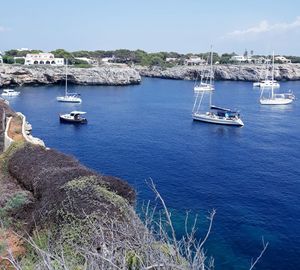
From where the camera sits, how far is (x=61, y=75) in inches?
4990

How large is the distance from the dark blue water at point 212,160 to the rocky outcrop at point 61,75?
3342 centimetres

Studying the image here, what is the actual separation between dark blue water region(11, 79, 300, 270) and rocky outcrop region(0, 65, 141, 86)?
3342 cm

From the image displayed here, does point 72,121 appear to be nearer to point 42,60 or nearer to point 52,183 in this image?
point 52,183

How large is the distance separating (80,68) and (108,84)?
496 inches

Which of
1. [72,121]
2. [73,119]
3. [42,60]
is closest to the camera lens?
[73,119]

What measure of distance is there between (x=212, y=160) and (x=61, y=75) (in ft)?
293

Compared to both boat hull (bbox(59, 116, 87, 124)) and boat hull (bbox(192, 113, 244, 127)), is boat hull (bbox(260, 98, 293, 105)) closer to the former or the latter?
boat hull (bbox(192, 113, 244, 127))

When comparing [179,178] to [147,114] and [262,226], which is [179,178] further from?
[147,114]

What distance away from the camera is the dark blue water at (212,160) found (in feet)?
97.0

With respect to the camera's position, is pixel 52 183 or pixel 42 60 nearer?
pixel 52 183

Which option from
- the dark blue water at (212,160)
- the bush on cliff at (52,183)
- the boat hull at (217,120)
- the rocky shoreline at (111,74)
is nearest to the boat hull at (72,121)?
the dark blue water at (212,160)

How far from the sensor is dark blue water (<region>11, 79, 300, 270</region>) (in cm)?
2956

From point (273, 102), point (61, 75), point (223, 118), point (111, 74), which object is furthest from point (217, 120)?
point (61, 75)

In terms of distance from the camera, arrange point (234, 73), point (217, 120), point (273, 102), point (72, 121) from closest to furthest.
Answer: point (72, 121), point (217, 120), point (273, 102), point (234, 73)
